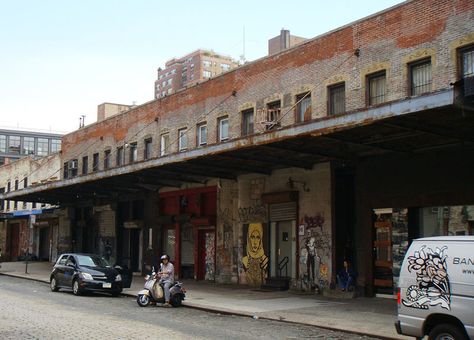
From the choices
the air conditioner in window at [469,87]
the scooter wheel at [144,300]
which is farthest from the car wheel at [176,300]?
the air conditioner in window at [469,87]

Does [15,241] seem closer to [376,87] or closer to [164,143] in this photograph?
[164,143]

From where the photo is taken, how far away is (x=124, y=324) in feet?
43.1

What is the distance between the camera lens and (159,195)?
102 ft

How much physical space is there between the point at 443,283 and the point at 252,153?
11.1m

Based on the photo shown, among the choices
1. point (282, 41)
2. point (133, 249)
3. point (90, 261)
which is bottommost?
point (90, 261)

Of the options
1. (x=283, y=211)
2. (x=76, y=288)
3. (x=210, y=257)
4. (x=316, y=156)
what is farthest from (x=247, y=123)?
(x=76, y=288)

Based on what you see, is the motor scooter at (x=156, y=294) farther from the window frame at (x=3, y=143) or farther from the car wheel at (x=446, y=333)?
the window frame at (x=3, y=143)

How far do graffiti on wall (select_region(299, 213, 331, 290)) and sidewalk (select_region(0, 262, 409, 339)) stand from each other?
647 millimetres

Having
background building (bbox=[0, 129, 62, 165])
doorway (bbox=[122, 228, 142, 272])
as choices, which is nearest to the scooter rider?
doorway (bbox=[122, 228, 142, 272])

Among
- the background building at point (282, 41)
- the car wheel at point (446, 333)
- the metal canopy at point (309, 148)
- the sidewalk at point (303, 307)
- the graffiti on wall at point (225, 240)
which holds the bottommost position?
the sidewalk at point (303, 307)

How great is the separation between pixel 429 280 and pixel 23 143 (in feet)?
313

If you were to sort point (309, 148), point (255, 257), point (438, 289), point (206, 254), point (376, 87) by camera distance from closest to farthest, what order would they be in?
point (438, 289) < point (309, 148) < point (376, 87) < point (255, 257) < point (206, 254)

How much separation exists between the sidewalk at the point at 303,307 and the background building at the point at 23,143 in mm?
78916

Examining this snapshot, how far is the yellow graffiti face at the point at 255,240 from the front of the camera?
24031 mm
